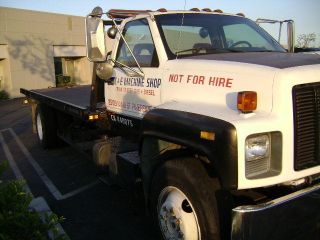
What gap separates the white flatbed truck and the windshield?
0.04 ft

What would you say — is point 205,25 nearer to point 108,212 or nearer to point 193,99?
point 193,99

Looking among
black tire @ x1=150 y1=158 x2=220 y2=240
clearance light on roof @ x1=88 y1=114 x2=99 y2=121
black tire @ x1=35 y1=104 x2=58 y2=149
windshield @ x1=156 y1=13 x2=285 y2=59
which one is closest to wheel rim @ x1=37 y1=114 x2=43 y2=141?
black tire @ x1=35 y1=104 x2=58 y2=149

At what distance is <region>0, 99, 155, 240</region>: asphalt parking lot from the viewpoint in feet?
15.5

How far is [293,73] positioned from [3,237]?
8.03 ft

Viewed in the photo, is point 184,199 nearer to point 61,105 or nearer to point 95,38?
point 95,38

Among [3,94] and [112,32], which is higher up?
[112,32]

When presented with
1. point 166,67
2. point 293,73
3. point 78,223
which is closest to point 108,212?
point 78,223

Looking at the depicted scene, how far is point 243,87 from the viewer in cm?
341

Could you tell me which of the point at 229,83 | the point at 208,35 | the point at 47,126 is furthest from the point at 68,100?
the point at 229,83

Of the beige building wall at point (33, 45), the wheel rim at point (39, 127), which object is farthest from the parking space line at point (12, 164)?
the beige building wall at point (33, 45)

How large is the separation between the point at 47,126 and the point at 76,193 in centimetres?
292

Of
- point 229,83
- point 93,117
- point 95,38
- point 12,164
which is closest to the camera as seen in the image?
point 229,83

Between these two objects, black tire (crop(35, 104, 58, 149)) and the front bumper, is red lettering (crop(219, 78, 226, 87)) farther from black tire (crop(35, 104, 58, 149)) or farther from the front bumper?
black tire (crop(35, 104, 58, 149))

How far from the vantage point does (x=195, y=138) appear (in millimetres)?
3260
